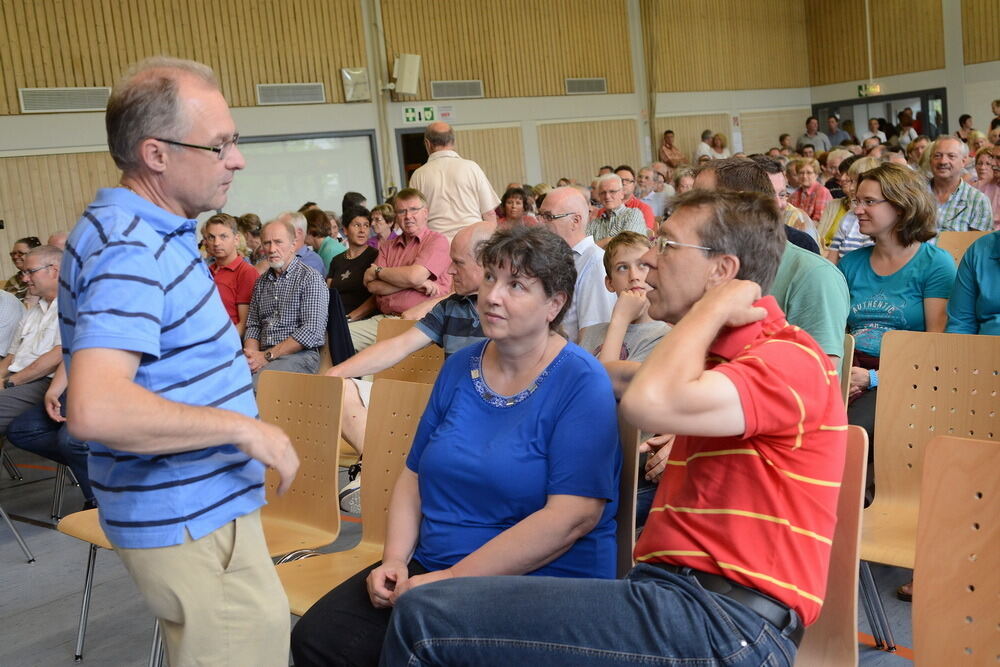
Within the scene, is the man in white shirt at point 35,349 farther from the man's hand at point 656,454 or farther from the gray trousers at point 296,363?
the man's hand at point 656,454

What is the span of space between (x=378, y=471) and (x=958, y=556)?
1.52 m

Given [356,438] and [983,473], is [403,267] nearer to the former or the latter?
[356,438]

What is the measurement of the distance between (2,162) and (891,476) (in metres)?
9.34

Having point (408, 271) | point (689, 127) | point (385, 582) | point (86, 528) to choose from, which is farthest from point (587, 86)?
point (385, 582)

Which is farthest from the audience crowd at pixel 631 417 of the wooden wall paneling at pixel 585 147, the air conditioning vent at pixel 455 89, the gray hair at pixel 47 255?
the wooden wall paneling at pixel 585 147

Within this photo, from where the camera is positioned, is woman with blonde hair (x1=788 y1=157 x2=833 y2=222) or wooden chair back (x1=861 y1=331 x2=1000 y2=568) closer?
wooden chair back (x1=861 y1=331 x2=1000 y2=568)

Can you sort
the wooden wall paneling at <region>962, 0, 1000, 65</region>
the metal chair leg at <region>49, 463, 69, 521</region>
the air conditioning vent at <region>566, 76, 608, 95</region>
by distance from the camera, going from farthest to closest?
the wooden wall paneling at <region>962, 0, 1000, 65</region>
the air conditioning vent at <region>566, 76, 608, 95</region>
the metal chair leg at <region>49, 463, 69, 521</region>

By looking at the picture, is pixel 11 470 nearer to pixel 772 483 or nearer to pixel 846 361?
pixel 846 361

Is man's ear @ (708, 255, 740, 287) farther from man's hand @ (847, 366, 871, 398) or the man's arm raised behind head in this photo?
man's hand @ (847, 366, 871, 398)

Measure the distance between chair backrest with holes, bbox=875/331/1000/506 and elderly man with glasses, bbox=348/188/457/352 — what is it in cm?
314

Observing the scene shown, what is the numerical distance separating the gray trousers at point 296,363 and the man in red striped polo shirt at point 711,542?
3.28m

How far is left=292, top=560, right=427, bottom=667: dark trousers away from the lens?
6.52 feet

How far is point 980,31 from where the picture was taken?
15906 millimetres

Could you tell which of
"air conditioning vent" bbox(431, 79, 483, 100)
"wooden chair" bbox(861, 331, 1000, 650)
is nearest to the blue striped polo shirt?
"wooden chair" bbox(861, 331, 1000, 650)
